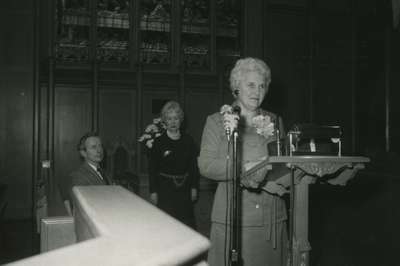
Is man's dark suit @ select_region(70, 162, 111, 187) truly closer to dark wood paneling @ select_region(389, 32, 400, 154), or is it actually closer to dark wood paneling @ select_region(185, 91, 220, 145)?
dark wood paneling @ select_region(185, 91, 220, 145)

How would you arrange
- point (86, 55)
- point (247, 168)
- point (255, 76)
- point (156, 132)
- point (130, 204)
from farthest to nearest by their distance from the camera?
1. point (86, 55)
2. point (156, 132)
3. point (255, 76)
4. point (247, 168)
5. point (130, 204)

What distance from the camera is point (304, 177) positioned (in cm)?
181

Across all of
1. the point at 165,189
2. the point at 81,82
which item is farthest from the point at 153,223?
the point at 81,82

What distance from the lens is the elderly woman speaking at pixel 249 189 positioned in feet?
6.80

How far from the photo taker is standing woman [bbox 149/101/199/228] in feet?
14.2

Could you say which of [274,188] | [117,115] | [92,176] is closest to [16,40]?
[117,115]

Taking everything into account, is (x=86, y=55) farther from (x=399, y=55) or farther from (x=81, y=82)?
(x=399, y=55)

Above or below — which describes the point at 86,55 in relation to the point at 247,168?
above

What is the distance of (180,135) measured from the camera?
4.56 metres

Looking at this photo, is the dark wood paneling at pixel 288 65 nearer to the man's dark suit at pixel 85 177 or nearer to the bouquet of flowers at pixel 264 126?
the man's dark suit at pixel 85 177

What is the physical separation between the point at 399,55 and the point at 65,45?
17.9 feet

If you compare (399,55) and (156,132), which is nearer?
(156,132)

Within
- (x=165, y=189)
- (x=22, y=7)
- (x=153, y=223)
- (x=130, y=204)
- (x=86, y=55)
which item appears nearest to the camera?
(x=153, y=223)

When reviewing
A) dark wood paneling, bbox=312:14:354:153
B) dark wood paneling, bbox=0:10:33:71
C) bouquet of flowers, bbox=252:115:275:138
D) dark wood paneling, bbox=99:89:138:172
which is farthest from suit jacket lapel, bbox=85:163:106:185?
dark wood paneling, bbox=312:14:354:153
